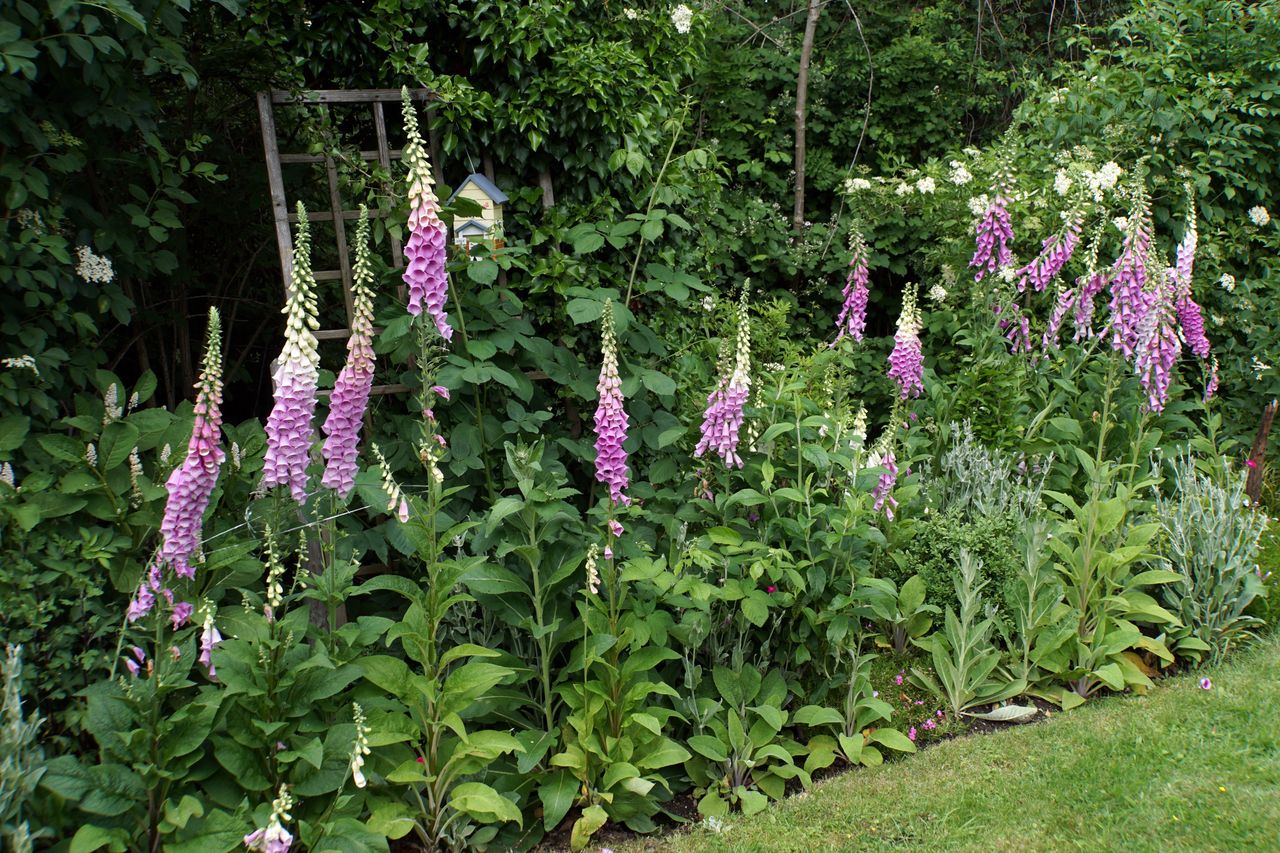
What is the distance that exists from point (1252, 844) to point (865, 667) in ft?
4.27

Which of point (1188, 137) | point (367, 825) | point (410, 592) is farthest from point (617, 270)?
point (1188, 137)

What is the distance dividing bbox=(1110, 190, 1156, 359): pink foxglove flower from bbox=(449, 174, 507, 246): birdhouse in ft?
9.52

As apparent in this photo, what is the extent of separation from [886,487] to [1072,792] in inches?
51.9

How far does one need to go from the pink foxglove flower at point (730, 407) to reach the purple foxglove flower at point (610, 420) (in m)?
0.49

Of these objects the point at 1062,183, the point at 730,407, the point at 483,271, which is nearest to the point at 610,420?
the point at 730,407

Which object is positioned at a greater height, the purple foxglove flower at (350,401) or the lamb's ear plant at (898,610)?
the purple foxglove flower at (350,401)

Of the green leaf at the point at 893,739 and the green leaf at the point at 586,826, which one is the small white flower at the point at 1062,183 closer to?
the green leaf at the point at 893,739

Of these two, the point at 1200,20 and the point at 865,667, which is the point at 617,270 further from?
the point at 1200,20

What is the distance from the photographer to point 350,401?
299cm

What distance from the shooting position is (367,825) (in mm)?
2857

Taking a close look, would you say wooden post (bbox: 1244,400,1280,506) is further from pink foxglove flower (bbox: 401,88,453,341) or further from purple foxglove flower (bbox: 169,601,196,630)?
purple foxglove flower (bbox: 169,601,196,630)

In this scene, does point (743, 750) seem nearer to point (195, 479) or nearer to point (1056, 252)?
point (195, 479)

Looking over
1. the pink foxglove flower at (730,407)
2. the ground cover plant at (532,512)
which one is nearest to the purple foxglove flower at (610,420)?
the ground cover plant at (532,512)

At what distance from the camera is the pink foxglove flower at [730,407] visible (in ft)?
11.9
